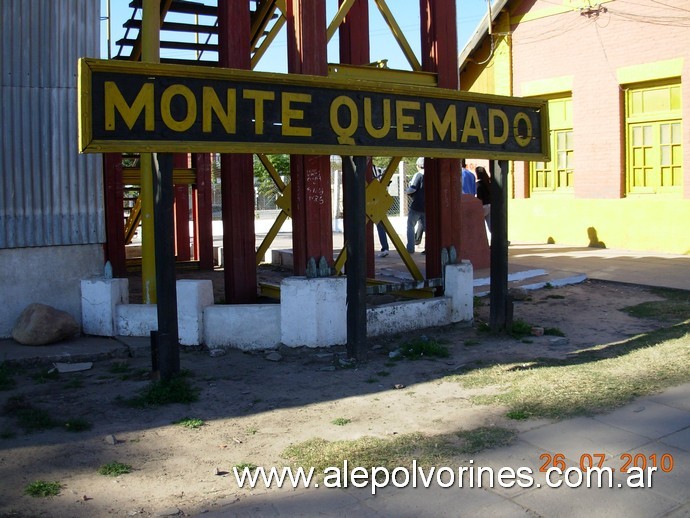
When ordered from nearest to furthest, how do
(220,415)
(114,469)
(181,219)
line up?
(114,469) < (220,415) < (181,219)

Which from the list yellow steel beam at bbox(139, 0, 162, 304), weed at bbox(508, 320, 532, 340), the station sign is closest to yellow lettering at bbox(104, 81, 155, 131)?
the station sign

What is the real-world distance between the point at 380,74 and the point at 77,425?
16.1ft

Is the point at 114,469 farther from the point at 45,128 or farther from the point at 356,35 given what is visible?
the point at 356,35

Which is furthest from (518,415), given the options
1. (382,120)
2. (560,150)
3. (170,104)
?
(560,150)

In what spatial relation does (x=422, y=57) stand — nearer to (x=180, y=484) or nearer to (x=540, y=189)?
(x=180, y=484)

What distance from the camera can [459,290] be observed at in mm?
8523

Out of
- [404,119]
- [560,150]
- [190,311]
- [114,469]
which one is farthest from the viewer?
[560,150]

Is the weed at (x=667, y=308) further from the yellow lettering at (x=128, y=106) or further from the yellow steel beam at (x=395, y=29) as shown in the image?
the yellow lettering at (x=128, y=106)

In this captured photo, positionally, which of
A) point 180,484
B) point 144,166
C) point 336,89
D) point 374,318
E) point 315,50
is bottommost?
point 180,484

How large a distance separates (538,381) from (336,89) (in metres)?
3.08

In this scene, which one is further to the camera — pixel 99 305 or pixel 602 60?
pixel 602 60

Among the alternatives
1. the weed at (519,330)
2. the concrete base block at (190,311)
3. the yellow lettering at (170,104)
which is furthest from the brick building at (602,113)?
the yellow lettering at (170,104)

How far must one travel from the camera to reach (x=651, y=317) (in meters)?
8.83

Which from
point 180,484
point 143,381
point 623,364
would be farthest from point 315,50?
point 180,484
